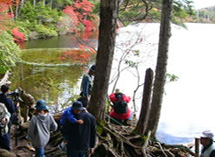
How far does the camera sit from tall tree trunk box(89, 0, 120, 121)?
4.82 meters

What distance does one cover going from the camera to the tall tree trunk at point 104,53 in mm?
4824

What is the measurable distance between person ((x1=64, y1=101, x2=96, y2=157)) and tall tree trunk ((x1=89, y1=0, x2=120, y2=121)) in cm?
133

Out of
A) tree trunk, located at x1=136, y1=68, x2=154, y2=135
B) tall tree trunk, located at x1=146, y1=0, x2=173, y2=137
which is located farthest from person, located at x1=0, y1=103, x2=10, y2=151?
tall tree trunk, located at x1=146, y1=0, x2=173, y2=137

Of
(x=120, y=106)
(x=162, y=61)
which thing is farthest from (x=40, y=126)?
(x=162, y=61)

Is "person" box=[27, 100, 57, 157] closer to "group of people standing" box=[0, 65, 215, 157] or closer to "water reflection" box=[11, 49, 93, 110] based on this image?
"group of people standing" box=[0, 65, 215, 157]

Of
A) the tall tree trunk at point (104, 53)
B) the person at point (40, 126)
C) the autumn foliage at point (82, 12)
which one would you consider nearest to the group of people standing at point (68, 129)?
the person at point (40, 126)

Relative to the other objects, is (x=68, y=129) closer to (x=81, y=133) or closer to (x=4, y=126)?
(x=81, y=133)

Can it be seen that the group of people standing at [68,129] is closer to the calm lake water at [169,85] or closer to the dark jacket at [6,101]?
the dark jacket at [6,101]

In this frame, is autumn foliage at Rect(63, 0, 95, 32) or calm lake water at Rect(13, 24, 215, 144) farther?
autumn foliage at Rect(63, 0, 95, 32)

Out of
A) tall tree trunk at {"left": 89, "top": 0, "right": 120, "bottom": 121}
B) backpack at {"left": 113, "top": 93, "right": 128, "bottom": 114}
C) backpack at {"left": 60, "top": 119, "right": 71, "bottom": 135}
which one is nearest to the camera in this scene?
backpack at {"left": 60, "top": 119, "right": 71, "bottom": 135}

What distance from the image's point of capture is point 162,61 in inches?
255

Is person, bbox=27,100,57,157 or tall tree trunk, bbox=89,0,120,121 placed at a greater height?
tall tree trunk, bbox=89,0,120,121

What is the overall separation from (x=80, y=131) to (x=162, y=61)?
343 cm

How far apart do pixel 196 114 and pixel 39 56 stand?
15662 millimetres
